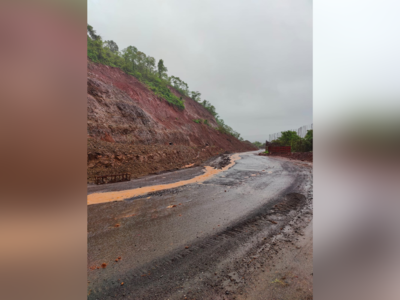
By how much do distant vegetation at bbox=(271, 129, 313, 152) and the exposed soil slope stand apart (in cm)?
919

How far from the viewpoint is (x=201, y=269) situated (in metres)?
1.78

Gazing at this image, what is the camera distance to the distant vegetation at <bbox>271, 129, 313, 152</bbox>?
14212 millimetres

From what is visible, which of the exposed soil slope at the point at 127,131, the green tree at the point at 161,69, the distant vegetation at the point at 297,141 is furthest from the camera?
the green tree at the point at 161,69

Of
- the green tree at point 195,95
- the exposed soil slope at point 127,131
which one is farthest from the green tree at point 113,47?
the green tree at point 195,95

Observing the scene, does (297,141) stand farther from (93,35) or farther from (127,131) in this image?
(93,35)

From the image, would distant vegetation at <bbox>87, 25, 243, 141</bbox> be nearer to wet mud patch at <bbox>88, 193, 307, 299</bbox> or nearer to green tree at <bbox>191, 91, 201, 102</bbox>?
green tree at <bbox>191, 91, 201, 102</bbox>

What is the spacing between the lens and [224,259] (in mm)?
1920

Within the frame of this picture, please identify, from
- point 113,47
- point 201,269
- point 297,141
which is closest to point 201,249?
point 201,269

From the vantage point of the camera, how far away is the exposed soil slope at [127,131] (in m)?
7.94

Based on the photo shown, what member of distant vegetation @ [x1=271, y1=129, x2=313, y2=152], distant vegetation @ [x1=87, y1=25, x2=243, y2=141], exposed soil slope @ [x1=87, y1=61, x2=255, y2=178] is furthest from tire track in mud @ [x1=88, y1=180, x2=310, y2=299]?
distant vegetation @ [x1=87, y1=25, x2=243, y2=141]

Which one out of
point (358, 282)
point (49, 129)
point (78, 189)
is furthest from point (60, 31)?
point (358, 282)

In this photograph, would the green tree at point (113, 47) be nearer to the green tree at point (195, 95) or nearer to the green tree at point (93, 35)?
the green tree at point (93, 35)

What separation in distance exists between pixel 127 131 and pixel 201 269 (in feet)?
37.8

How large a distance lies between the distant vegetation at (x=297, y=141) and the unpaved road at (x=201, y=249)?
1232 centimetres
